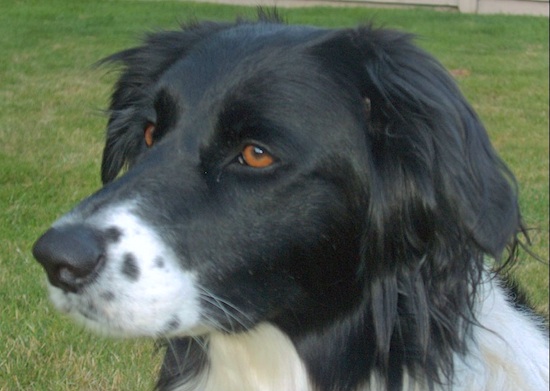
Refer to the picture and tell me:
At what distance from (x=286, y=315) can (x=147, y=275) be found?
1.90 feet

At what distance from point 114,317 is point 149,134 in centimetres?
73

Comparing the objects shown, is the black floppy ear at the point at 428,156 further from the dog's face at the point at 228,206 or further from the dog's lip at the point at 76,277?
the dog's lip at the point at 76,277

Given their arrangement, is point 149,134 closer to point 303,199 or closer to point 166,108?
point 166,108

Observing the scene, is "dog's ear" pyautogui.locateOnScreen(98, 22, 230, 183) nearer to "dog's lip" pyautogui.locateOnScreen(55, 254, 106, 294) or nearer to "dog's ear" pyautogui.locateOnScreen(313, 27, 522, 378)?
"dog's ear" pyautogui.locateOnScreen(313, 27, 522, 378)

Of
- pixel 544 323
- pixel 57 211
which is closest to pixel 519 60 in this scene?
pixel 57 211

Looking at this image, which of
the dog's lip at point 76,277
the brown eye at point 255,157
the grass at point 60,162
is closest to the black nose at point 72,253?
the dog's lip at point 76,277

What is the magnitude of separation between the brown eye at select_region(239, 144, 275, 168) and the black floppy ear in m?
0.33

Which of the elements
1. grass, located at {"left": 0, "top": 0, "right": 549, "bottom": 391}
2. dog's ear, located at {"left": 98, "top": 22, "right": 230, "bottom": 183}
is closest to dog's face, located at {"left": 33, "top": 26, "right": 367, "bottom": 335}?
dog's ear, located at {"left": 98, "top": 22, "right": 230, "bottom": 183}

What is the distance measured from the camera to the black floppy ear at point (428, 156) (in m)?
2.51

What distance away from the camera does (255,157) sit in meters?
2.55

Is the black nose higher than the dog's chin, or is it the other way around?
the black nose

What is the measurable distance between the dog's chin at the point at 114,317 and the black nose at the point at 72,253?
0.19ft

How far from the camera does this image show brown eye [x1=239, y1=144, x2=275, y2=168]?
2.55m

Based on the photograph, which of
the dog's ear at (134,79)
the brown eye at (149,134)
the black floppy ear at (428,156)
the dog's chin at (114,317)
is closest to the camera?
the dog's chin at (114,317)
